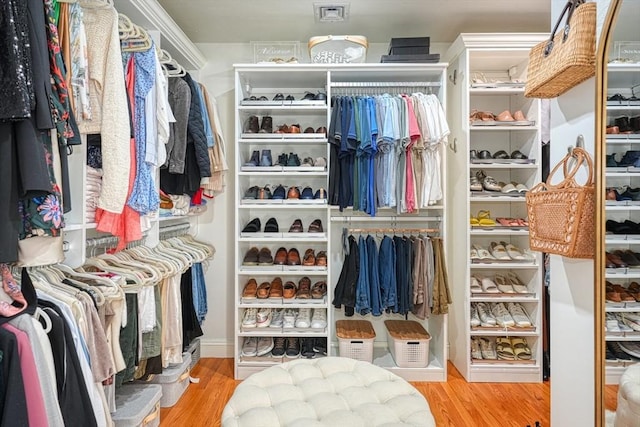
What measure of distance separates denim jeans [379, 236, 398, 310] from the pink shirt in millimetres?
1959

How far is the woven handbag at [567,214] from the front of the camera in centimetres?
130

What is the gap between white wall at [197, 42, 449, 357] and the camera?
10.4 feet

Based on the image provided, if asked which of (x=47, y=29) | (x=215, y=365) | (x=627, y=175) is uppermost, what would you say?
(x=47, y=29)

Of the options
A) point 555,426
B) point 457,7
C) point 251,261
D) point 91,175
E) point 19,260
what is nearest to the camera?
point 19,260

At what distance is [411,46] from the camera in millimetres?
2734

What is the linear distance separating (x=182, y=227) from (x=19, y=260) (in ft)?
5.34

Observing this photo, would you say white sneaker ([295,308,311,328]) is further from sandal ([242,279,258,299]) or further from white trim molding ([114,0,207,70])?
white trim molding ([114,0,207,70])

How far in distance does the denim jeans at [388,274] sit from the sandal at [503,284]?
0.80 meters

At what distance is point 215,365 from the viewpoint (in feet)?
9.76

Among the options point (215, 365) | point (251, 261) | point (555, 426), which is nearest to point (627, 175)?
point (555, 426)

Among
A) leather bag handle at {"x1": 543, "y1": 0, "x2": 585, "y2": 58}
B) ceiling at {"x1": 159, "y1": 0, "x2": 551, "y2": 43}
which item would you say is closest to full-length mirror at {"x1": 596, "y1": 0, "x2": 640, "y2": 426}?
leather bag handle at {"x1": 543, "y1": 0, "x2": 585, "y2": 58}

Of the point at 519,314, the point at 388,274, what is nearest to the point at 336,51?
the point at 388,274

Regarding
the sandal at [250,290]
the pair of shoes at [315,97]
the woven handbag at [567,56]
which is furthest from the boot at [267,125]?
the woven handbag at [567,56]

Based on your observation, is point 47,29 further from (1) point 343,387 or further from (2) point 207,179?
(1) point 343,387
